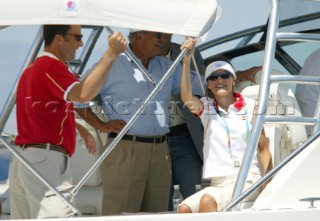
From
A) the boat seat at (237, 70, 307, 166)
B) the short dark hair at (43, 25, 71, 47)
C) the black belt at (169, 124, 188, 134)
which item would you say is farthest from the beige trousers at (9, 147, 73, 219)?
the boat seat at (237, 70, 307, 166)

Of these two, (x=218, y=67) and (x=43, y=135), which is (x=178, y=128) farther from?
(x=43, y=135)

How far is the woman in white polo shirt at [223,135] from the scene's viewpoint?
5.20 m

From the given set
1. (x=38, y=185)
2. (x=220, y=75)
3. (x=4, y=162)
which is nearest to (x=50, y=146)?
(x=38, y=185)

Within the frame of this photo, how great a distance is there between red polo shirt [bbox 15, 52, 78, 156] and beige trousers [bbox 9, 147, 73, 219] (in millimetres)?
77

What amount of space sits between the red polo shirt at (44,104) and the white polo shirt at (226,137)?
0.78 meters

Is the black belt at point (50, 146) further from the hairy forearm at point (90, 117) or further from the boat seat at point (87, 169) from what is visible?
the boat seat at point (87, 169)

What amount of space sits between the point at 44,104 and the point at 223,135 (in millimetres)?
987

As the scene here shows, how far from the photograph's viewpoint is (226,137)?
5312mm

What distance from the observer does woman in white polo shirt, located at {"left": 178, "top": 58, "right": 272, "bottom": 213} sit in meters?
5.20

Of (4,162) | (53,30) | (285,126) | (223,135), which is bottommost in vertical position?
(4,162)

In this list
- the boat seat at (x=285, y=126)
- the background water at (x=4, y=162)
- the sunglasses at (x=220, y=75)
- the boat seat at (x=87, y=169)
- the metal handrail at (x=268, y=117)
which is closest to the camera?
the metal handrail at (x=268, y=117)

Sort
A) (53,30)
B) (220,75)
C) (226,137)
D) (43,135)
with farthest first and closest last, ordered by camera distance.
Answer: (220,75), (226,137), (53,30), (43,135)

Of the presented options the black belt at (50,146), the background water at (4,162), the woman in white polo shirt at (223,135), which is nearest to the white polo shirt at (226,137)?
the woman in white polo shirt at (223,135)

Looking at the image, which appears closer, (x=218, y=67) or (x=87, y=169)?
(x=218, y=67)
